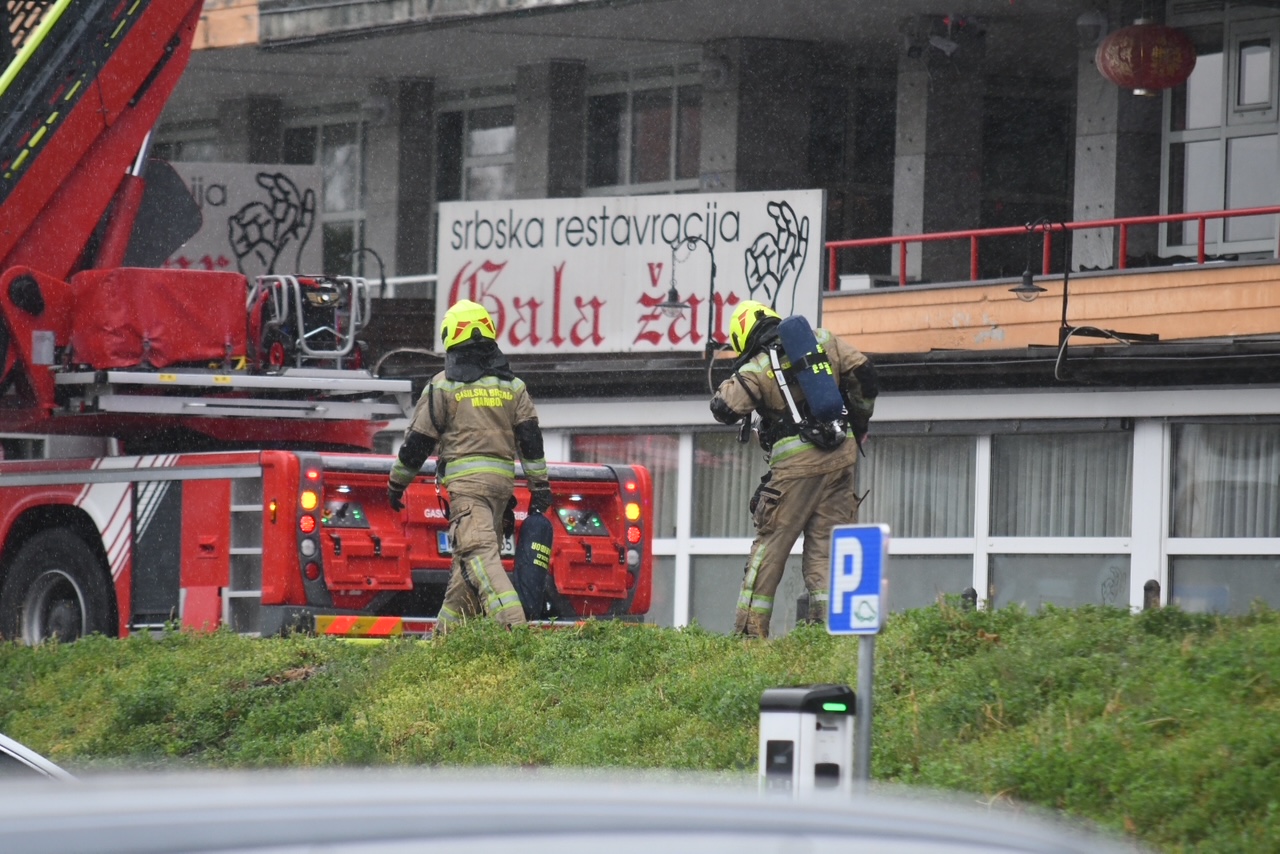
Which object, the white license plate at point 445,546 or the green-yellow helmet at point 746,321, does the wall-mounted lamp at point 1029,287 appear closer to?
the green-yellow helmet at point 746,321

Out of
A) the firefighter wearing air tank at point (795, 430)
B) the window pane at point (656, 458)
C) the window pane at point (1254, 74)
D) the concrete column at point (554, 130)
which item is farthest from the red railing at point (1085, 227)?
the firefighter wearing air tank at point (795, 430)

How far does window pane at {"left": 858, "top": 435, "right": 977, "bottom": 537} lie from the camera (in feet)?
57.0

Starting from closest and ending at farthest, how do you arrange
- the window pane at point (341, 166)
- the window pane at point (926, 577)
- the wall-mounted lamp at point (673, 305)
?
the window pane at point (926, 577) < the wall-mounted lamp at point (673, 305) < the window pane at point (341, 166)

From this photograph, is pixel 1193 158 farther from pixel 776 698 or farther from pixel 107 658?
pixel 776 698

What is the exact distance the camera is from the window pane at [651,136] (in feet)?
82.3

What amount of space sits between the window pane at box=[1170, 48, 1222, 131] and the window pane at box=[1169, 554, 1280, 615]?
635 centimetres

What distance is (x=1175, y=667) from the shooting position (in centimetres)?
816

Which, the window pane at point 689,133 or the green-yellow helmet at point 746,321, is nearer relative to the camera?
the green-yellow helmet at point 746,321

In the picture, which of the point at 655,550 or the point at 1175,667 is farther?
the point at 655,550

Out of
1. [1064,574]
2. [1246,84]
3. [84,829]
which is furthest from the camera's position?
[1246,84]

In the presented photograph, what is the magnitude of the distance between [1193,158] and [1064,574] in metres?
6.17

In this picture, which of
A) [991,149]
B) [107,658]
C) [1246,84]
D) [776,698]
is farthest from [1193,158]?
[776,698]

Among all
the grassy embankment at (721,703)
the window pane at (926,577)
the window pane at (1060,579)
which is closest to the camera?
the grassy embankment at (721,703)

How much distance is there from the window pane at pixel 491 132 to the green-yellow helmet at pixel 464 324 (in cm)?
1454
